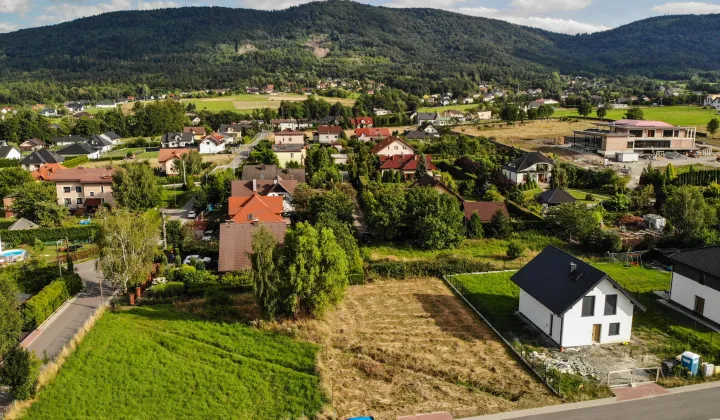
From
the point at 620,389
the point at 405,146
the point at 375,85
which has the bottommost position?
the point at 620,389

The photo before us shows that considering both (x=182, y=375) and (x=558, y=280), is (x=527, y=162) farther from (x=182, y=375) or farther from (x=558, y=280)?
(x=182, y=375)

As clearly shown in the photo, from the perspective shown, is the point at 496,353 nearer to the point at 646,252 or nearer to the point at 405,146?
the point at 646,252

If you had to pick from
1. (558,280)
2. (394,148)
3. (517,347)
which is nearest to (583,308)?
(558,280)

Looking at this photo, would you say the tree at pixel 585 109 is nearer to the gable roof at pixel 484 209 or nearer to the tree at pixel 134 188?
the gable roof at pixel 484 209

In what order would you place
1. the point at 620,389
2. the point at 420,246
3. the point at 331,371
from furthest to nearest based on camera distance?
the point at 420,246, the point at 331,371, the point at 620,389

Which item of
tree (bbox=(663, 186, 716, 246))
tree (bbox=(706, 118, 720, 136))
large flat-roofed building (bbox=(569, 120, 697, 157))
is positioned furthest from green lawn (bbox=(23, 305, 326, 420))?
tree (bbox=(706, 118, 720, 136))

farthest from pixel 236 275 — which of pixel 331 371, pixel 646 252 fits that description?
pixel 646 252

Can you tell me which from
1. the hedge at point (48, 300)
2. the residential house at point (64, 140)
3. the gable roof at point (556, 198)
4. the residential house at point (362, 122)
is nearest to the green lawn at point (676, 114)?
the residential house at point (362, 122)
